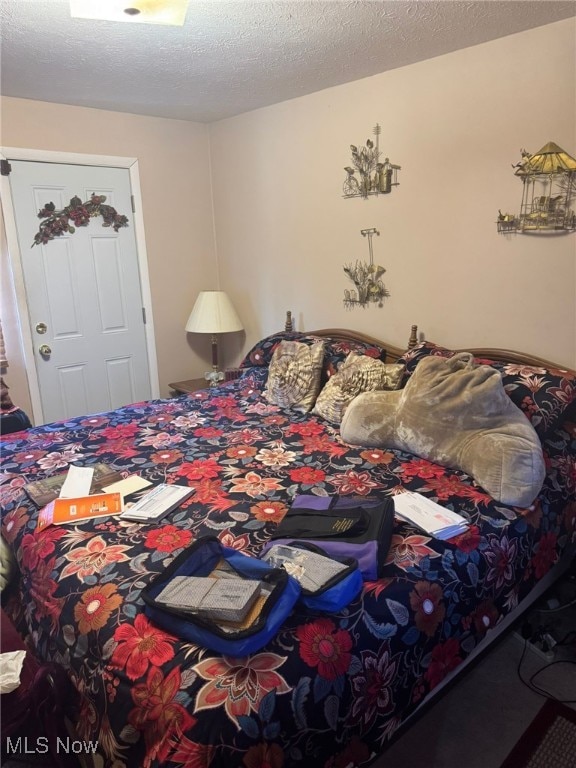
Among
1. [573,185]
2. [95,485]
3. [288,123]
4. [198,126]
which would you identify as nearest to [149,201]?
→ [198,126]

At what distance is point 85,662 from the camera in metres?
1.29

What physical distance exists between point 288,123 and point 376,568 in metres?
2.93

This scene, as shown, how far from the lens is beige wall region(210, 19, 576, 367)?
2311mm

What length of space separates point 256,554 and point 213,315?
98.4 inches

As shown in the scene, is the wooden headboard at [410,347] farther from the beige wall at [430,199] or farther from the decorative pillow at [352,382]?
the decorative pillow at [352,382]

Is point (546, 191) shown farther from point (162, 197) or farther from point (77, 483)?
point (162, 197)

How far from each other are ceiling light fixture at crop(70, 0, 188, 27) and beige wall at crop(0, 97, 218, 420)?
186cm

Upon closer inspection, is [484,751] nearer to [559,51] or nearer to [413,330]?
[413,330]

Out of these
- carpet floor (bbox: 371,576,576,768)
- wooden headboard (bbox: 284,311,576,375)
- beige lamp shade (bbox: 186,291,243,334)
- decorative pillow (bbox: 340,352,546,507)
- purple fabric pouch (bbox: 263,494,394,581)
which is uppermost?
beige lamp shade (bbox: 186,291,243,334)

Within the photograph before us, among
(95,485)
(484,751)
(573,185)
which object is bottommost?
(484,751)

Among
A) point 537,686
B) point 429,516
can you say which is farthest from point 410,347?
point 537,686

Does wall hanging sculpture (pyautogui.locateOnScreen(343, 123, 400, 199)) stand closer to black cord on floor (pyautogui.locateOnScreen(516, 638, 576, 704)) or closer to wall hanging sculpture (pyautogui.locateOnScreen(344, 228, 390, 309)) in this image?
wall hanging sculpture (pyautogui.locateOnScreen(344, 228, 390, 309))

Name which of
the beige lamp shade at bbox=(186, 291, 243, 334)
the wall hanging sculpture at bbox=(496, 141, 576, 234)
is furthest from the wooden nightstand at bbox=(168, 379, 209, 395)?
the wall hanging sculpture at bbox=(496, 141, 576, 234)

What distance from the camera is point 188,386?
3885 mm
